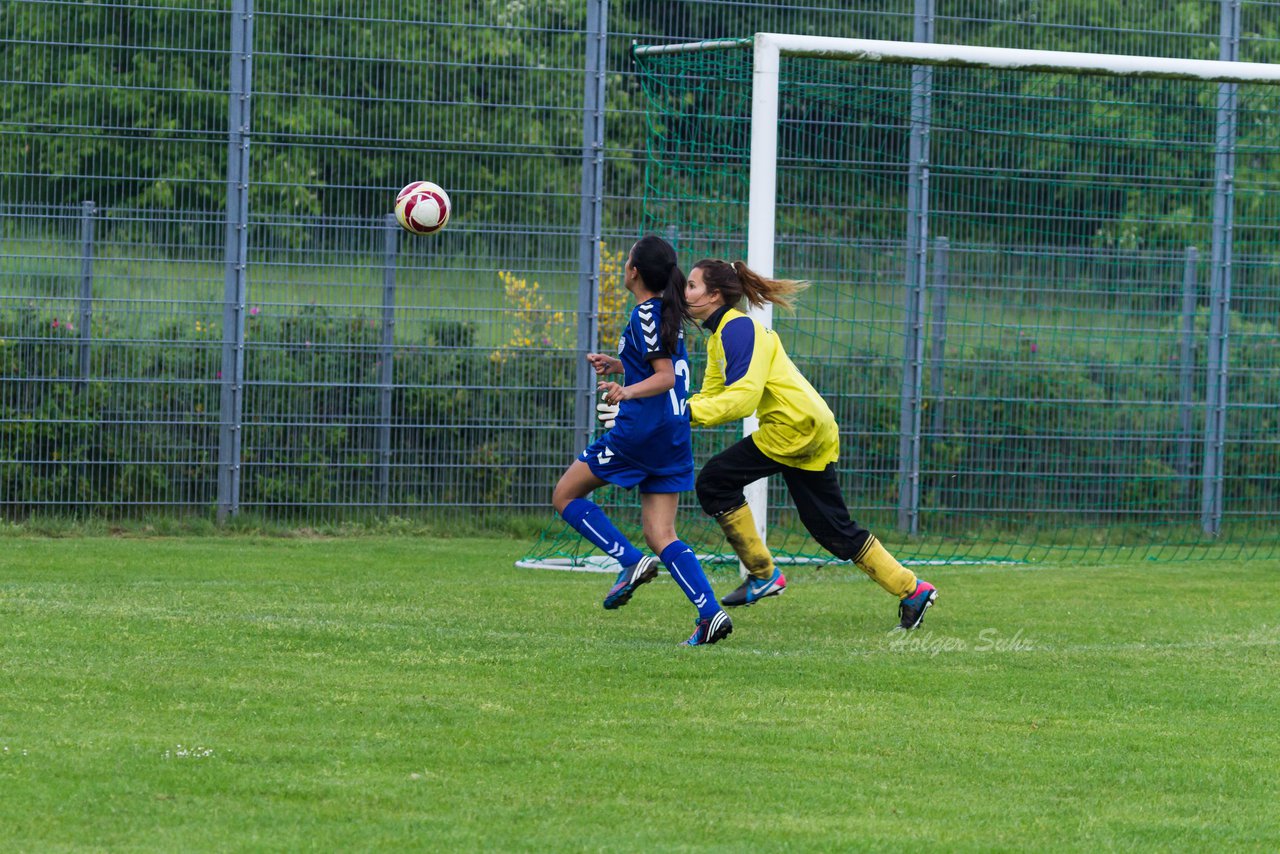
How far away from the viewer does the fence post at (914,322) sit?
12.6m

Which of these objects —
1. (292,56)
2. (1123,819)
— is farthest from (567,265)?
(1123,819)

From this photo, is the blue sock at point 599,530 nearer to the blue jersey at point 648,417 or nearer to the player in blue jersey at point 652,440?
the player in blue jersey at point 652,440

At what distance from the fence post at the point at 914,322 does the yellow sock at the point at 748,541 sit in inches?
172

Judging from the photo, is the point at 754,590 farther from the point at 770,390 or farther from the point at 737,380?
the point at 737,380

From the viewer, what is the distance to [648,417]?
7.44m

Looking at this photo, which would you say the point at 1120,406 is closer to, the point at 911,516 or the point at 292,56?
the point at 911,516

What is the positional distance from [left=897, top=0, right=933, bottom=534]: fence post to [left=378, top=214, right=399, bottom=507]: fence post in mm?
3907

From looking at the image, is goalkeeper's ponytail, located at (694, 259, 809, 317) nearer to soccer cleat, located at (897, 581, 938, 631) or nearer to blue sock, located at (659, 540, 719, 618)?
blue sock, located at (659, 540, 719, 618)

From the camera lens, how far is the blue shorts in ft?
24.8

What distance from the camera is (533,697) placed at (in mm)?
5910

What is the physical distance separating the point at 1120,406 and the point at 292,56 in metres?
7.03

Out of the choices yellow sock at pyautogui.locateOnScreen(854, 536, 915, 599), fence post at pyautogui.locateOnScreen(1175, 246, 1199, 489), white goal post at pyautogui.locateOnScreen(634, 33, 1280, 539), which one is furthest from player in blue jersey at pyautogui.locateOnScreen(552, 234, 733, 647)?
fence post at pyautogui.locateOnScreen(1175, 246, 1199, 489)

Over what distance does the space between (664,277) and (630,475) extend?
3.09 ft

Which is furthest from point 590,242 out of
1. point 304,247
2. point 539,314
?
point 304,247
